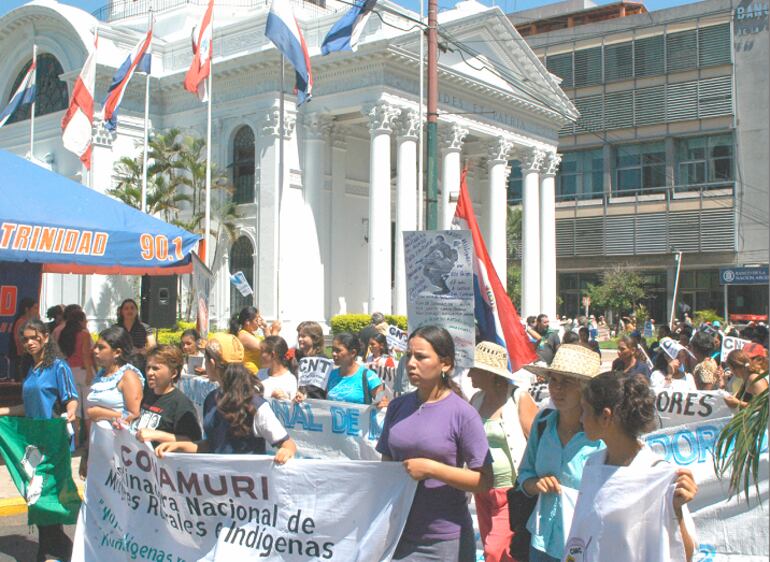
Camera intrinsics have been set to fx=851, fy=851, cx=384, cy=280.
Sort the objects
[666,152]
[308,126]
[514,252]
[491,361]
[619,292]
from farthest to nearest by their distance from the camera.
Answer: [514,252] < [666,152] < [619,292] < [308,126] < [491,361]

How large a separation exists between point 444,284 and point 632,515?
373 centimetres

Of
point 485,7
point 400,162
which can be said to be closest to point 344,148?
point 400,162

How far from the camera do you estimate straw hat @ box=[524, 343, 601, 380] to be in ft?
14.0

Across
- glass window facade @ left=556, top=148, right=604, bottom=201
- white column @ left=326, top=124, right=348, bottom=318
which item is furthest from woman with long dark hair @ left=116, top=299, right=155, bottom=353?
glass window facade @ left=556, top=148, right=604, bottom=201

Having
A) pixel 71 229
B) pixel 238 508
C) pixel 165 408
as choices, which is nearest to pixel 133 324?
pixel 71 229

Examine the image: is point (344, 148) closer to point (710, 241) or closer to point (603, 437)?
point (710, 241)

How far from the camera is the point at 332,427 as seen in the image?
723 cm

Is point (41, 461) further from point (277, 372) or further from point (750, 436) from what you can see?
point (750, 436)

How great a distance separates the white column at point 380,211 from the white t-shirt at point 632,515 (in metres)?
26.6

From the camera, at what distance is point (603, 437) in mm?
3564

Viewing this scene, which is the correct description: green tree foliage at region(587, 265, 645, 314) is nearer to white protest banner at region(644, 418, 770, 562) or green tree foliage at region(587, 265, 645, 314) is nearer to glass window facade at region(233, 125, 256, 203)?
glass window facade at region(233, 125, 256, 203)

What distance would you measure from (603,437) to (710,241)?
1970 inches

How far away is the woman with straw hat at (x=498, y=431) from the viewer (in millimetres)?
4794

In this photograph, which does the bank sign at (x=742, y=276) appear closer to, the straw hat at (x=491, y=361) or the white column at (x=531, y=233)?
the white column at (x=531, y=233)
